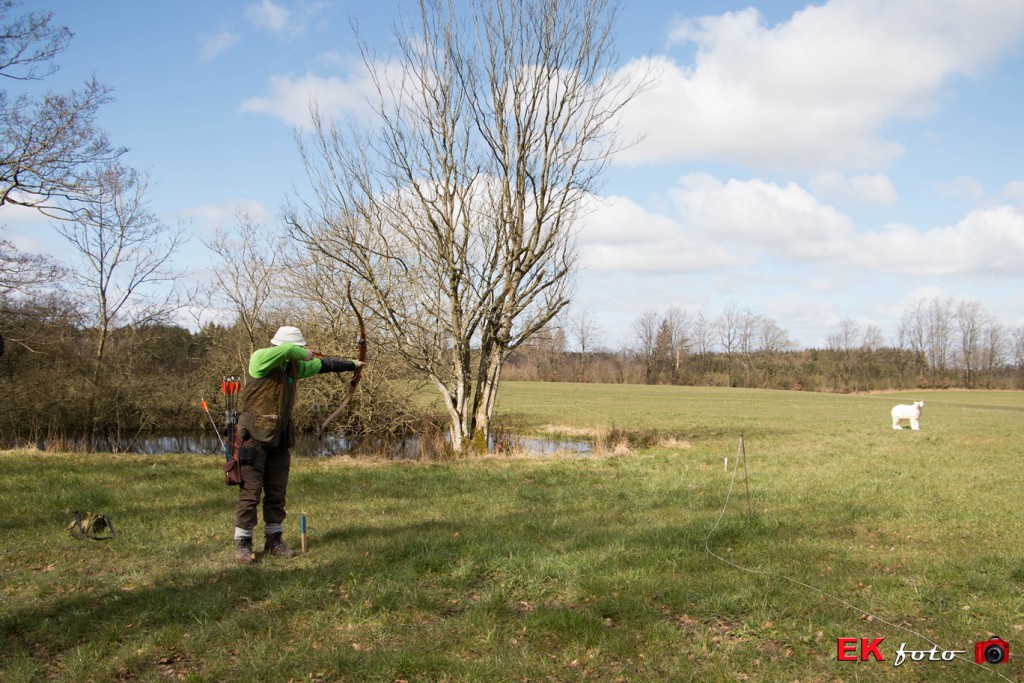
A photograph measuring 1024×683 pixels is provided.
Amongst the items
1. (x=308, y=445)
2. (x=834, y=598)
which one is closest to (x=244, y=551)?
(x=834, y=598)

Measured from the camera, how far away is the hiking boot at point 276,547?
6.50 metres

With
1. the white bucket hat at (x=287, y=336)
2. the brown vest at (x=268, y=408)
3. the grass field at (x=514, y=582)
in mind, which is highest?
the white bucket hat at (x=287, y=336)

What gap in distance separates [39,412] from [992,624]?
83.9 ft

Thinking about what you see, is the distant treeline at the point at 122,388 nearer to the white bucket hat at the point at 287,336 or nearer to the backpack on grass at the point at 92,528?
the backpack on grass at the point at 92,528

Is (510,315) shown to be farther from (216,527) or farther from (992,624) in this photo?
(992,624)

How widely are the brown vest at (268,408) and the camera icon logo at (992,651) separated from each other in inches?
221

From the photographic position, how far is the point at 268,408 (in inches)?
253

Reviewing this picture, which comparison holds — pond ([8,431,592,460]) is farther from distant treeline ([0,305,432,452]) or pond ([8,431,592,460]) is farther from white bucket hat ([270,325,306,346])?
white bucket hat ([270,325,306,346])

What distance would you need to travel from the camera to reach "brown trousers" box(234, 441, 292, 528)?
633 cm

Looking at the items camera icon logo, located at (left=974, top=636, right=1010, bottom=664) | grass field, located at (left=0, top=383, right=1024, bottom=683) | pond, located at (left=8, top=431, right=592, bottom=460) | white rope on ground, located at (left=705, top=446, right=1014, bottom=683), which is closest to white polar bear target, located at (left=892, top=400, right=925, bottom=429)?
pond, located at (left=8, top=431, right=592, bottom=460)

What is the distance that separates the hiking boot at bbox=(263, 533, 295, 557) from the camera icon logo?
Result: 5.40m

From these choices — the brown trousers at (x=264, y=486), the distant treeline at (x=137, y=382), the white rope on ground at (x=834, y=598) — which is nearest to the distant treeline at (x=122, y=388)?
the distant treeline at (x=137, y=382)

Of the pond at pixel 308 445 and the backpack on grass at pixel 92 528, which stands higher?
the backpack on grass at pixel 92 528

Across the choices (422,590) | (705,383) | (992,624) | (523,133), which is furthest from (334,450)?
(705,383)
